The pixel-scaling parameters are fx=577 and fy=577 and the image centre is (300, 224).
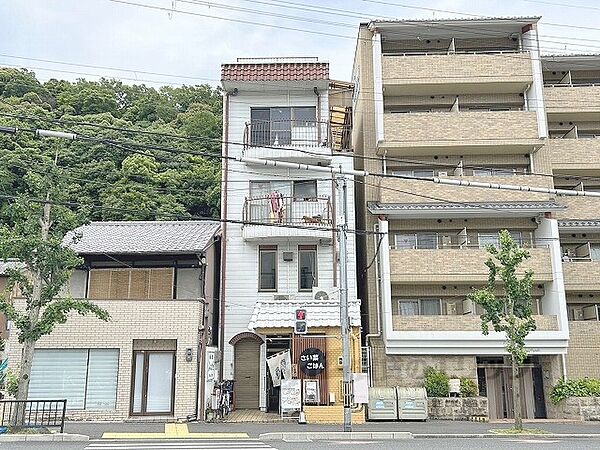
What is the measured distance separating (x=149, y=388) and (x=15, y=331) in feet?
16.2

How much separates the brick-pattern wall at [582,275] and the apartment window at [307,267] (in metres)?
10.6

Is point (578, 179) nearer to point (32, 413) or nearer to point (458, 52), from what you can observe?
point (458, 52)

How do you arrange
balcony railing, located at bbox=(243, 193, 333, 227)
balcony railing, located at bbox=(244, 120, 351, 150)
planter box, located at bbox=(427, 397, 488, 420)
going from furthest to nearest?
balcony railing, located at bbox=(244, 120, 351, 150)
balcony railing, located at bbox=(243, 193, 333, 227)
planter box, located at bbox=(427, 397, 488, 420)

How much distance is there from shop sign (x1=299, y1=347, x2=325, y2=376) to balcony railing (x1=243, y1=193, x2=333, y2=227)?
19.1 feet

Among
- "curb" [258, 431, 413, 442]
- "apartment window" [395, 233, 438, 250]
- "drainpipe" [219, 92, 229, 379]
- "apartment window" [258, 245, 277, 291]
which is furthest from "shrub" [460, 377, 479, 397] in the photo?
"drainpipe" [219, 92, 229, 379]

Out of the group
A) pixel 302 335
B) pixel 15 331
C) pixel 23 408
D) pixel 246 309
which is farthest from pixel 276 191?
pixel 23 408

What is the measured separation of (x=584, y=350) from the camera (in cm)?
2348

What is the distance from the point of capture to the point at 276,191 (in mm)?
24453

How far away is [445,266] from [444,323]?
228 cm

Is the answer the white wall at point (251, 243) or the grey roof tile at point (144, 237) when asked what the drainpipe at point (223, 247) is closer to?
the white wall at point (251, 243)

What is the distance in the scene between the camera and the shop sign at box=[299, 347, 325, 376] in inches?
750

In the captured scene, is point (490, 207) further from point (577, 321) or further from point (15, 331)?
point (15, 331)

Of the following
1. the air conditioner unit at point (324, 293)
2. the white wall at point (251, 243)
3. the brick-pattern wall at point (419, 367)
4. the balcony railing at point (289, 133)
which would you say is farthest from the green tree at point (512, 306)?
the balcony railing at point (289, 133)

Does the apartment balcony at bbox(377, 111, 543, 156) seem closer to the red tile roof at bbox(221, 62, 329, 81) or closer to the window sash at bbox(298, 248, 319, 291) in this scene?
the red tile roof at bbox(221, 62, 329, 81)
